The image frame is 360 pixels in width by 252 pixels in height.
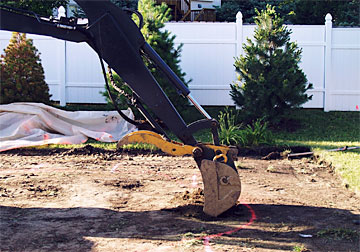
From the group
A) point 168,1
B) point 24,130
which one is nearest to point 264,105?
point 24,130

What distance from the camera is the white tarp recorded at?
416 inches

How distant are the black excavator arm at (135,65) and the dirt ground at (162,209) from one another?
43 cm

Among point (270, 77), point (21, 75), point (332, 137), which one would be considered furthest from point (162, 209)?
point (21, 75)

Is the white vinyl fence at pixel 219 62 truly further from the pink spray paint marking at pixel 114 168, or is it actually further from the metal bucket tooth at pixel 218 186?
the metal bucket tooth at pixel 218 186

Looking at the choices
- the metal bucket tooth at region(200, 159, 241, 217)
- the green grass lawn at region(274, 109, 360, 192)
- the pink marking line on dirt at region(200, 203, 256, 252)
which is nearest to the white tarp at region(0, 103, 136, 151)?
the green grass lawn at region(274, 109, 360, 192)

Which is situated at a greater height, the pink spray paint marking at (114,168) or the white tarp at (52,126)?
the white tarp at (52,126)

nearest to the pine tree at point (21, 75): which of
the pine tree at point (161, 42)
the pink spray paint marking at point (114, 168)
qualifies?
the pine tree at point (161, 42)

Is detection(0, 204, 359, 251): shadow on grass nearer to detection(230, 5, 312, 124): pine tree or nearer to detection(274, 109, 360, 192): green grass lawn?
detection(274, 109, 360, 192): green grass lawn

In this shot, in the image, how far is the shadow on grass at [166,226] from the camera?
15.0ft

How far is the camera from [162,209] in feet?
19.1

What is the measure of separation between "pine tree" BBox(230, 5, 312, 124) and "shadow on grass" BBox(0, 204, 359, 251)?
5882 mm

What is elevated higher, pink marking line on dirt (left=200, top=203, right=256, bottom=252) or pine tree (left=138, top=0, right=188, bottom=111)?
pine tree (left=138, top=0, right=188, bottom=111)

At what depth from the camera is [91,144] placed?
411 inches

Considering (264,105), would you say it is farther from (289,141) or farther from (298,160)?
(298,160)
